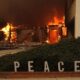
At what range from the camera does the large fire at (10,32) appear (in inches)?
677

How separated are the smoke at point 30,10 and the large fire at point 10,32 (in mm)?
962

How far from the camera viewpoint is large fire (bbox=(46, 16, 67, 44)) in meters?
17.5

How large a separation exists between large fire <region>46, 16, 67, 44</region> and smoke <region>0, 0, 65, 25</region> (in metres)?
0.41

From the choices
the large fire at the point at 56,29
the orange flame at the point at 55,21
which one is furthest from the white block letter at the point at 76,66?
the orange flame at the point at 55,21

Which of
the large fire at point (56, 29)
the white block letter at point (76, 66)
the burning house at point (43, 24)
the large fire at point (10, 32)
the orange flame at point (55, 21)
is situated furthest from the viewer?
the orange flame at point (55, 21)

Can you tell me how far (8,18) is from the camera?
61.5 ft

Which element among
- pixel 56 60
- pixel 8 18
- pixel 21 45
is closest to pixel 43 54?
pixel 56 60

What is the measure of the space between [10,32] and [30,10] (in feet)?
7.20

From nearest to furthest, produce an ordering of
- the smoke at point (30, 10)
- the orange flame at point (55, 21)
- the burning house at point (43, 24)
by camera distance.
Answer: the burning house at point (43, 24), the orange flame at point (55, 21), the smoke at point (30, 10)

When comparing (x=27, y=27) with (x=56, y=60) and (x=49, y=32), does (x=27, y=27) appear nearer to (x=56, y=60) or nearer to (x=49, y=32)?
(x=49, y=32)

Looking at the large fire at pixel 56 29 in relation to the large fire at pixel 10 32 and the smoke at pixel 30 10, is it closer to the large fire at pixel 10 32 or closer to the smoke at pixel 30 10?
the smoke at pixel 30 10

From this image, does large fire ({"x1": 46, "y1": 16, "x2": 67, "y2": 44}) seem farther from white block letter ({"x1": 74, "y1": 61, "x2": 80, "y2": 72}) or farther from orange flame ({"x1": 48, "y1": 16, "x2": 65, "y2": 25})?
white block letter ({"x1": 74, "y1": 61, "x2": 80, "y2": 72})

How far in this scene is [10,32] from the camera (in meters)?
17.6

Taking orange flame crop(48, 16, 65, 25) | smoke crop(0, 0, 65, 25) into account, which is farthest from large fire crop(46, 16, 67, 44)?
smoke crop(0, 0, 65, 25)
